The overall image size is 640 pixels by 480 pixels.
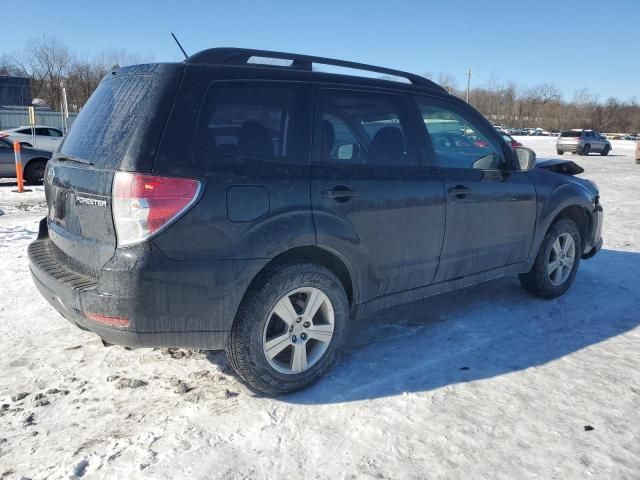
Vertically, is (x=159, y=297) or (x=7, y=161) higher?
(x=7, y=161)

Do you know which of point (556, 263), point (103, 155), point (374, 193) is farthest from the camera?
point (556, 263)

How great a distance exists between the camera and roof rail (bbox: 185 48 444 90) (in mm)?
3029

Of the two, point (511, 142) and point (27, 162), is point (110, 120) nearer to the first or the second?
point (511, 142)

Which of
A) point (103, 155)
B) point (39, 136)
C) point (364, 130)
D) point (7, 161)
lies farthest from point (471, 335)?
point (39, 136)

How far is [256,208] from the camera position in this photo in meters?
2.92

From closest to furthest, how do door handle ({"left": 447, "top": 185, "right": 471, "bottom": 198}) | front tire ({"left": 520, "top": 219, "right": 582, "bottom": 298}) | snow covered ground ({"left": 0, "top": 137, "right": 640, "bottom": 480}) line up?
snow covered ground ({"left": 0, "top": 137, "right": 640, "bottom": 480})
door handle ({"left": 447, "top": 185, "right": 471, "bottom": 198})
front tire ({"left": 520, "top": 219, "right": 582, "bottom": 298})

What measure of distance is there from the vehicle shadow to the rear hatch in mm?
1445

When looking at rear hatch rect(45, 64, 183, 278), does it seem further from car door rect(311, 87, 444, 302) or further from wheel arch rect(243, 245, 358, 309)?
car door rect(311, 87, 444, 302)

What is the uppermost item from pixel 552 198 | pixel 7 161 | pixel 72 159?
pixel 72 159

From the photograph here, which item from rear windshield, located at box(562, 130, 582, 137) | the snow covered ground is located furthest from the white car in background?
rear windshield, located at box(562, 130, 582, 137)

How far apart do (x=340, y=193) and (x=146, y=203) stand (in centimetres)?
115

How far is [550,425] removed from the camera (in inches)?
116

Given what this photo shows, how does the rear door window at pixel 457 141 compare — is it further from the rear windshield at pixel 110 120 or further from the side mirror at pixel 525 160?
the rear windshield at pixel 110 120

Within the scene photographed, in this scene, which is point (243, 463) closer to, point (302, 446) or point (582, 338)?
point (302, 446)
